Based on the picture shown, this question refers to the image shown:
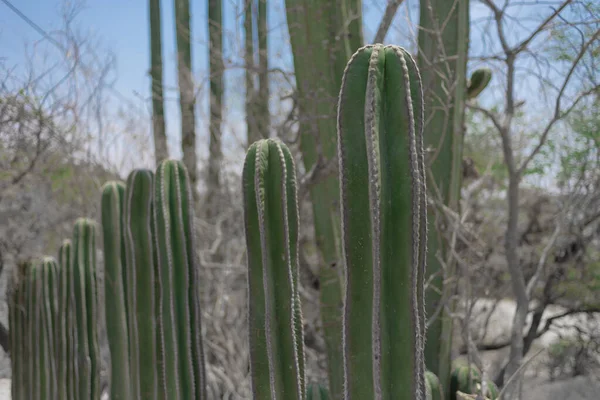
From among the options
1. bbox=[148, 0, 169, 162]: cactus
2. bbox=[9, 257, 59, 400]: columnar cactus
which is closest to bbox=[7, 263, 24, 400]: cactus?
bbox=[9, 257, 59, 400]: columnar cactus

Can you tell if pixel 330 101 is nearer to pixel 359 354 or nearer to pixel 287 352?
pixel 287 352

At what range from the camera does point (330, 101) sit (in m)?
3.29

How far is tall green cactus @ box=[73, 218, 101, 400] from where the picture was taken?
370 cm

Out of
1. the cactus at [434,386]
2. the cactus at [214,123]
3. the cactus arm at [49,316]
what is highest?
the cactus at [214,123]

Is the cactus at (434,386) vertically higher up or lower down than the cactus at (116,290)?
lower down

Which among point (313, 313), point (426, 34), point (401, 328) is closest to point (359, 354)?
point (401, 328)

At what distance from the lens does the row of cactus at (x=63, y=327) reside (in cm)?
373

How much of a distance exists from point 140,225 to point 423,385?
1.85 metres

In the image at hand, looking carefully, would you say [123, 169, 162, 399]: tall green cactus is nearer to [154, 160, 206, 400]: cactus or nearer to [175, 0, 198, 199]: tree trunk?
[154, 160, 206, 400]: cactus

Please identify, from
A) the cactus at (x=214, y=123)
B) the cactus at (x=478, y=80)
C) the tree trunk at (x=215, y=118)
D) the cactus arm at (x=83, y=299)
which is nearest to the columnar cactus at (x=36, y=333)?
the cactus arm at (x=83, y=299)

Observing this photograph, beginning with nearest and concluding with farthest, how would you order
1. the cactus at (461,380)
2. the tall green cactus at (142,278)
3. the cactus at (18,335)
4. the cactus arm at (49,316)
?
the tall green cactus at (142,278) < the cactus at (461,380) < the cactus arm at (49,316) < the cactus at (18,335)

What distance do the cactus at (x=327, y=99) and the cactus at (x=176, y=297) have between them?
88cm

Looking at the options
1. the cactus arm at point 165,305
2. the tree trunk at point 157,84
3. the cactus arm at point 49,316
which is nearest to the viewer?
the cactus arm at point 165,305

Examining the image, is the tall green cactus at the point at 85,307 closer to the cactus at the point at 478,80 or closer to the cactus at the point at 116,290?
the cactus at the point at 116,290
